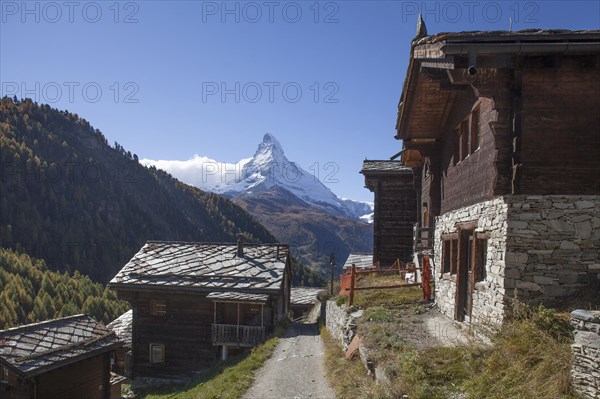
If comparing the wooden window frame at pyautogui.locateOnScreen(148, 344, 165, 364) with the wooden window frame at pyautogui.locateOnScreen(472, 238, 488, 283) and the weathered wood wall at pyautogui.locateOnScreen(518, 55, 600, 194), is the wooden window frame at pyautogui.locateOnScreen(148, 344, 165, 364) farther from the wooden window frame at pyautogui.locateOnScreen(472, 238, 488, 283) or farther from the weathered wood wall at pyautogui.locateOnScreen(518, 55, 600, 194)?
the weathered wood wall at pyautogui.locateOnScreen(518, 55, 600, 194)

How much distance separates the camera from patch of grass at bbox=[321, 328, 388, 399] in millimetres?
8477

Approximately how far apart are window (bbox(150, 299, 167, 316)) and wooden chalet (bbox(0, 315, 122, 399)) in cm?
318

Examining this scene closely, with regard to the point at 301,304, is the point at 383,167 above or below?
above

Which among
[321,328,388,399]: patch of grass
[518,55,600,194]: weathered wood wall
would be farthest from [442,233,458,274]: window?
[518,55,600,194]: weathered wood wall

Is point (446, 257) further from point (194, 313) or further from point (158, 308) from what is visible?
point (158, 308)

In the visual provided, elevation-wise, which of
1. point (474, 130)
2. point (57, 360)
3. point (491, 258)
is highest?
point (474, 130)

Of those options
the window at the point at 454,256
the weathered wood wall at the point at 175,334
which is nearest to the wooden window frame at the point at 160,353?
the weathered wood wall at the point at 175,334

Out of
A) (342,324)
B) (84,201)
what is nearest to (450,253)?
(342,324)

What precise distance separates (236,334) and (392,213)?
1229cm

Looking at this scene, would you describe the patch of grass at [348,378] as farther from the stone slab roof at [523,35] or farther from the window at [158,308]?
the window at [158,308]

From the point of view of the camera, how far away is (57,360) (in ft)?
57.4

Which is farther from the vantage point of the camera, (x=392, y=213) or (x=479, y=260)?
(x=392, y=213)

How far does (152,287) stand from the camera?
23.9 metres

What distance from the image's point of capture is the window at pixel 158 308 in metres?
24.3
